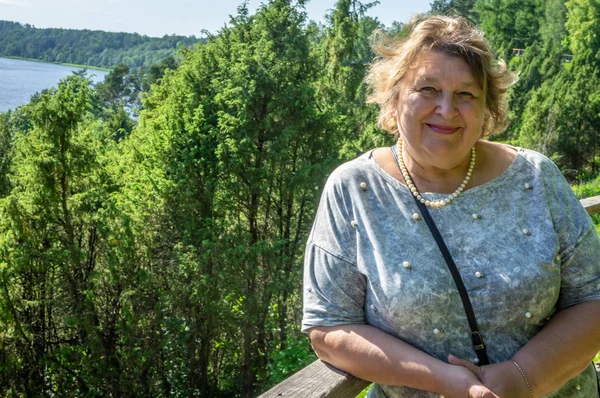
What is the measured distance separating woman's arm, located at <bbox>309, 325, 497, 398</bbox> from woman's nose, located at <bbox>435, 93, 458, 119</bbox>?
0.63m

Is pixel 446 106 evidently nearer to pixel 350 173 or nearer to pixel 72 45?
pixel 350 173

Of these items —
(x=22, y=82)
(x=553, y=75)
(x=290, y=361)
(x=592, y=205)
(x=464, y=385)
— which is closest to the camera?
(x=464, y=385)

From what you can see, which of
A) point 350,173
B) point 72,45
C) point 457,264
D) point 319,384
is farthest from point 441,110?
point 72,45

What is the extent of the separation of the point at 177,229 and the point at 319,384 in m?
14.8

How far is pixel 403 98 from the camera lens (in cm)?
189

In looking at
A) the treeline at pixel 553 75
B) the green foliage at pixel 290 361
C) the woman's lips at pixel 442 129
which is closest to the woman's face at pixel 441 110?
the woman's lips at pixel 442 129

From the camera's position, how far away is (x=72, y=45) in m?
146

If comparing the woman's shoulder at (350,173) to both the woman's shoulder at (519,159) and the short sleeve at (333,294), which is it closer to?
the short sleeve at (333,294)

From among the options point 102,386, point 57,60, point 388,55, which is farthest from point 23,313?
point 57,60

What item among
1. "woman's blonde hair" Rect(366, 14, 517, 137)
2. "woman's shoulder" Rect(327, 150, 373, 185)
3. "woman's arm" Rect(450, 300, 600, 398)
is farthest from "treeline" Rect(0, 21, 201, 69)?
"woman's arm" Rect(450, 300, 600, 398)

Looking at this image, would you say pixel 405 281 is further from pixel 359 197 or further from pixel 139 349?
pixel 139 349

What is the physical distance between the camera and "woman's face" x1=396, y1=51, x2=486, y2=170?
5.96ft

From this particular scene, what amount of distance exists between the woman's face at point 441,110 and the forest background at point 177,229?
12649 mm

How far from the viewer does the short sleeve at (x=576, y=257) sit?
178cm
